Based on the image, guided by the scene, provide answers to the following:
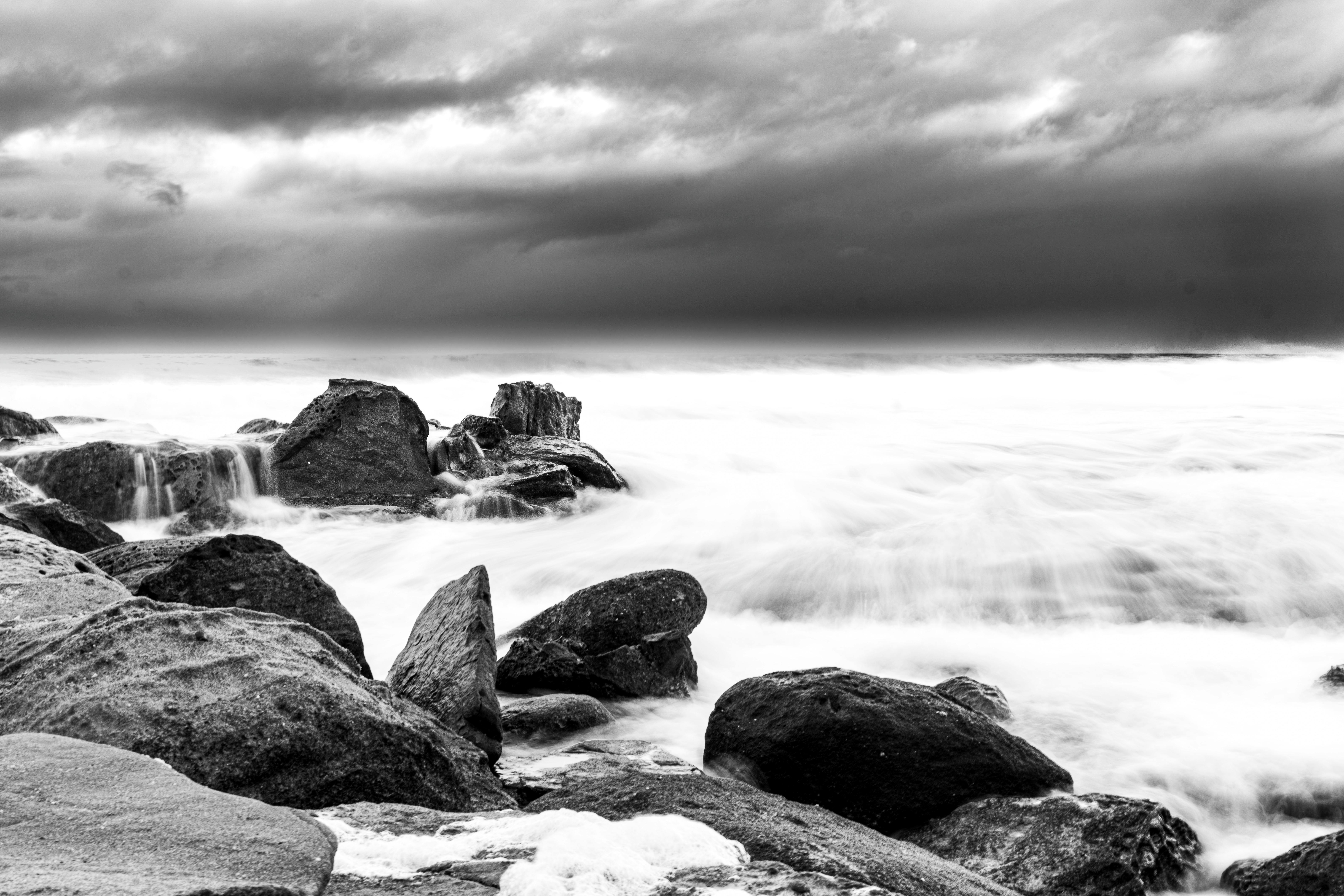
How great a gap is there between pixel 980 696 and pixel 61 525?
23.7 ft

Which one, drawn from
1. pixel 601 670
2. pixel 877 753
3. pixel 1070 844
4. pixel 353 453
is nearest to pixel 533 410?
pixel 353 453

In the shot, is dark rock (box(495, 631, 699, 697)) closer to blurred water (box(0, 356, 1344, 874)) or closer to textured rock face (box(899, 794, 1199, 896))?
blurred water (box(0, 356, 1344, 874))

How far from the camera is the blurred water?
6582 millimetres

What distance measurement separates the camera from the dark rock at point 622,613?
23.7 ft

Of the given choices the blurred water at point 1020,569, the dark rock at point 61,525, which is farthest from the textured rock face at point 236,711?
the dark rock at point 61,525

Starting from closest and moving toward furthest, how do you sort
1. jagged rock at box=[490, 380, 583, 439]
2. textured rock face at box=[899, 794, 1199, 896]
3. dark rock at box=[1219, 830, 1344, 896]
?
dark rock at box=[1219, 830, 1344, 896]
textured rock face at box=[899, 794, 1199, 896]
jagged rock at box=[490, 380, 583, 439]

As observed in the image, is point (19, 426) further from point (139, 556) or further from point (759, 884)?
point (759, 884)

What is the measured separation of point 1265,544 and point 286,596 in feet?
31.1

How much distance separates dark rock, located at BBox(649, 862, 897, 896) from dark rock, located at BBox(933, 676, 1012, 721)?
4.03 metres

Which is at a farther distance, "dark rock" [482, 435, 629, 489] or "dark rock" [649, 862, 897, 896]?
"dark rock" [482, 435, 629, 489]

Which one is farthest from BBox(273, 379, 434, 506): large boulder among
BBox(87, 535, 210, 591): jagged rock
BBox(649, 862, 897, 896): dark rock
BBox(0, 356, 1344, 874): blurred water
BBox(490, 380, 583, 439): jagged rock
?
BBox(649, 862, 897, 896): dark rock

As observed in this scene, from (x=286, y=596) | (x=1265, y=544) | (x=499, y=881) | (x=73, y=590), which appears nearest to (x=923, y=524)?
(x=1265, y=544)

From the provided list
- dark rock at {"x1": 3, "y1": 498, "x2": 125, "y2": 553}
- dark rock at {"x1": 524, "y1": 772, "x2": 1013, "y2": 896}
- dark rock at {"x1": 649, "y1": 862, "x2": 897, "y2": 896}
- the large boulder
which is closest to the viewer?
dark rock at {"x1": 649, "y1": 862, "x2": 897, "y2": 896}

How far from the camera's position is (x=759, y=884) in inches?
101
